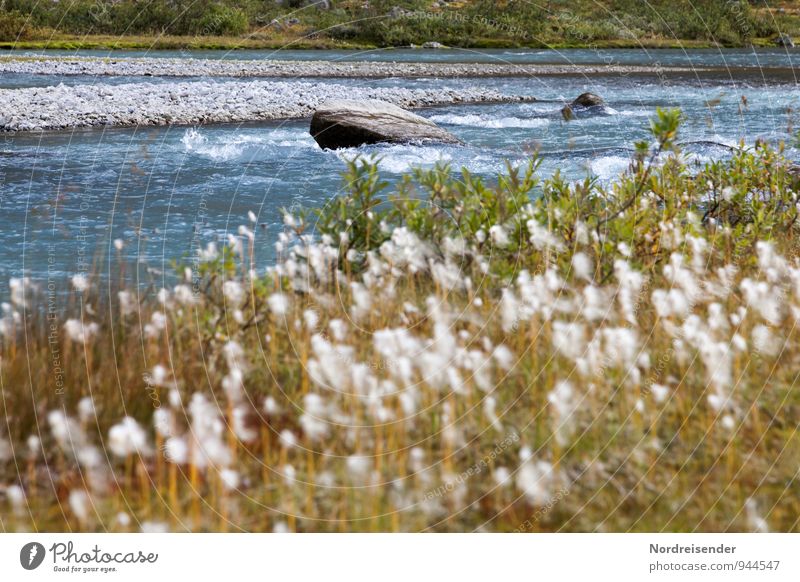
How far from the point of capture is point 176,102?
24.7 meters

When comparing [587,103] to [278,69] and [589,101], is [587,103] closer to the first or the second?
[589,101]

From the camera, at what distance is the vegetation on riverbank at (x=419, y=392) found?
3623 mm

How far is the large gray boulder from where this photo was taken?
655 inches

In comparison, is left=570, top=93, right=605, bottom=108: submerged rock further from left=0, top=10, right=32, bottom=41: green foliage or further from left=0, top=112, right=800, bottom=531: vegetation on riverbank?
left=0, top=10, right=32, bottom=41: green foliage

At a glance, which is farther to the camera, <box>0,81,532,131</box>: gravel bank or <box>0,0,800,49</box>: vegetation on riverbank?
<box>0,0,800,49</box>: vegetation on riverbank

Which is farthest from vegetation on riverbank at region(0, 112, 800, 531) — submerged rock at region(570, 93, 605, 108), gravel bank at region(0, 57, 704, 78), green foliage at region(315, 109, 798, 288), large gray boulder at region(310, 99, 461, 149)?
gravel bank at region(0, 57, 704, 78)

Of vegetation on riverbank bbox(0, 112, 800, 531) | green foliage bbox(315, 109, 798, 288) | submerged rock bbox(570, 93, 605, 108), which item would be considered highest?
green foliage bbox(315, 109, 798, 288)

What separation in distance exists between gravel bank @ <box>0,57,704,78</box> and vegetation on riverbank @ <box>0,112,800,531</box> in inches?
1297

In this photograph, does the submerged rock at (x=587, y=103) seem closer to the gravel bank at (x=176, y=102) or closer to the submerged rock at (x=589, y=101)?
the submerged rock at (x=589, y=101)

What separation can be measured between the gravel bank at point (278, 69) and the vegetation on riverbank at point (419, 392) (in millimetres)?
32933

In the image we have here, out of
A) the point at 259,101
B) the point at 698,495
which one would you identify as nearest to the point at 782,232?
the point at 698,495

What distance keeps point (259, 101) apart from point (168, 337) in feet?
70.0

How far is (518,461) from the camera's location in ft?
12.5

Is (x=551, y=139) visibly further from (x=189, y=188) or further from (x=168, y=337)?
(x=168, y=337)
